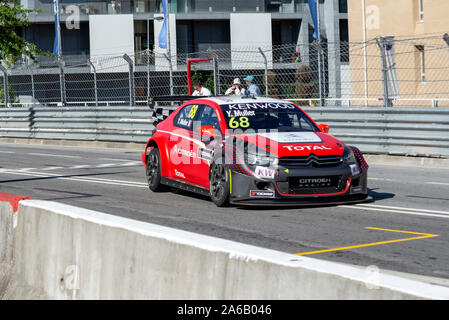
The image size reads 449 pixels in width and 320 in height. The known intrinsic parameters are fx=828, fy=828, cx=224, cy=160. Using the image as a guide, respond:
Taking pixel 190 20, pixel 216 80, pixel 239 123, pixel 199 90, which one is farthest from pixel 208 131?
pixel 190 20

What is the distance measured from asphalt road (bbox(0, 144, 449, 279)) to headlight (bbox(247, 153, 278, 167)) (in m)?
0.61

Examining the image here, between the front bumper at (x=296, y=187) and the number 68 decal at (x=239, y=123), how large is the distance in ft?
3.55

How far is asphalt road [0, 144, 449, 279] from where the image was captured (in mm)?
7523

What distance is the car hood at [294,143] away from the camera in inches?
398

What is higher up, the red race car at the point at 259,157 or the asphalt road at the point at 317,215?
the red race car at the point at 259,157

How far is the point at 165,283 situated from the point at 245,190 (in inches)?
205

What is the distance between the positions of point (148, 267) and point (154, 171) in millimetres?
7457

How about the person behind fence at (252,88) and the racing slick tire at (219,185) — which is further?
the person behind fence at (252,88)

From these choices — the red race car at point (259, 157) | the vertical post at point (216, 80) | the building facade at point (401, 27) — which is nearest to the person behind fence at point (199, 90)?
the vertical post at point (216, 80)

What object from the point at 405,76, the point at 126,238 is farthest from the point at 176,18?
the point at 126,238

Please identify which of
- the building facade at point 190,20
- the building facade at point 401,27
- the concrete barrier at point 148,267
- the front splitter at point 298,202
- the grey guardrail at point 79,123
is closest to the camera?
the concrete barrier at point 148,267

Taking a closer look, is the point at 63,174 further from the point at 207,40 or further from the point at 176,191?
the point at 207,40

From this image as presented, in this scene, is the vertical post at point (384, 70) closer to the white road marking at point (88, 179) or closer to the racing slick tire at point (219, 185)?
the white road marking at point (88, 179)
